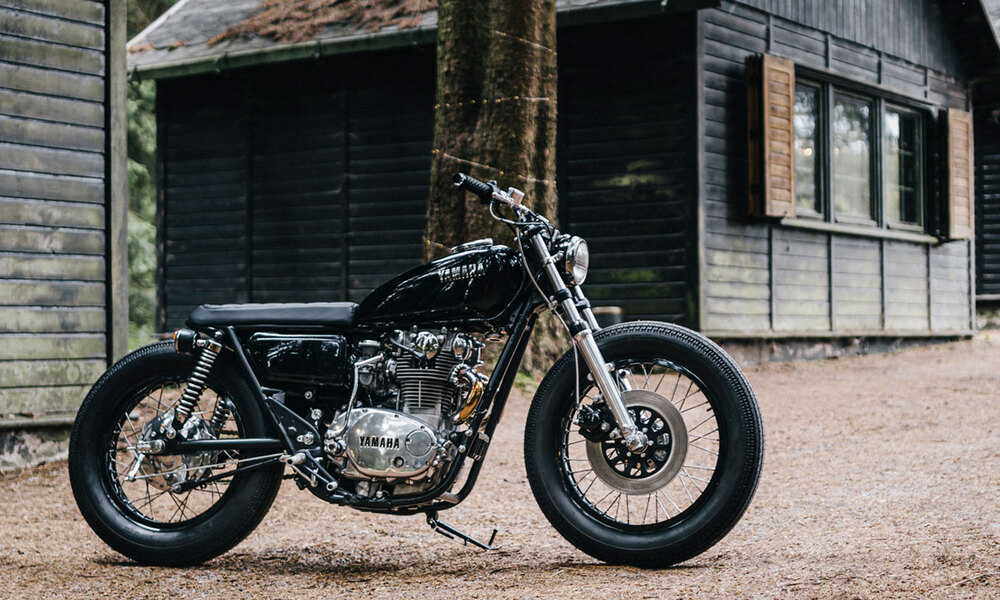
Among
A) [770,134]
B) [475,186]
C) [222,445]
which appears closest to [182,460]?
[222,445]

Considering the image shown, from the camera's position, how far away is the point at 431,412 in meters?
3.80

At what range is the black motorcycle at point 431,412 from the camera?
3625 millimetres

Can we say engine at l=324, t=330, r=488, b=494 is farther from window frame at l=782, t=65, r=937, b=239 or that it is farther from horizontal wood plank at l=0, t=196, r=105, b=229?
window frame at l=782, t=65, r=937, b=239

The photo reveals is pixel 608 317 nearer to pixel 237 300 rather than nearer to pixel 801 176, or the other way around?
pixel 801 176

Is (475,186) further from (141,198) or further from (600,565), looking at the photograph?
(141,198)

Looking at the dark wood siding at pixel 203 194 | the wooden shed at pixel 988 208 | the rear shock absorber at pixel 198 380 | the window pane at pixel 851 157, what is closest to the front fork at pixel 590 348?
the rear shock absorber at pixel 198 380

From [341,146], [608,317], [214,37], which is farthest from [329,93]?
[608,317]

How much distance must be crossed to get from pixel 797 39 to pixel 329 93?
16.0ft

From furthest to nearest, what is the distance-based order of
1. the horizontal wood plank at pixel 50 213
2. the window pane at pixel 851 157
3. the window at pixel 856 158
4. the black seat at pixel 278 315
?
the window pane at pixel 851 157, the window at pixel 856 158, the horizontal wood plank at pixel 50 213, the black seat at pixel 278 315

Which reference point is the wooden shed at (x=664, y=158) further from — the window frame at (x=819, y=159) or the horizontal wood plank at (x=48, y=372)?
the horizontal wood plank at (x=48, y=372)

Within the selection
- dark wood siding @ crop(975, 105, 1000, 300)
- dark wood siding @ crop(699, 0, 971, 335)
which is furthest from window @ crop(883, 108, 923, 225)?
dark wood siding @ crop(975, 105, 1000, 300)

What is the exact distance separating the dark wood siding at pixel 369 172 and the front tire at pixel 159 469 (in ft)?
23.4

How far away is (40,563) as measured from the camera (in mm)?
4105

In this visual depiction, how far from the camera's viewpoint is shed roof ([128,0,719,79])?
1045 cm
